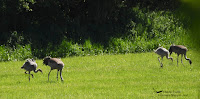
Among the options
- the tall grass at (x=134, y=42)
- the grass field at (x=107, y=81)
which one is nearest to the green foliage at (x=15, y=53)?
the tall grass at (x=134, y=42)

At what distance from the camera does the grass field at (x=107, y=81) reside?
10203 mm

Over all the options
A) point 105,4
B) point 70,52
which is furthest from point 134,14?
point 70,52

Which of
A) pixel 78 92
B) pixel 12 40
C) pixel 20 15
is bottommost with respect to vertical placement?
pixel 78 92

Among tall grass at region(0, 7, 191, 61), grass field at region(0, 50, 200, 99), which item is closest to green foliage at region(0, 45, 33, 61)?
tall grass at region(0, 7, 191, 61)

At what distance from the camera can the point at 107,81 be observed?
12820mm

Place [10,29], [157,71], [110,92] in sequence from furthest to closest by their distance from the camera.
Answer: [10,29]
[157,71]
[110,92]

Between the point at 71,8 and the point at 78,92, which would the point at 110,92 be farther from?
the point at 71,8

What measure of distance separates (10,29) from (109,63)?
8.58m

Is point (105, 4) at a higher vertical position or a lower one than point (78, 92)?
higher

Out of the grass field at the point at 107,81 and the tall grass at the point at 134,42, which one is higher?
the tall grass at the point at 134,42

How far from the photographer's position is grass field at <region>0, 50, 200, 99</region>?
10.2 m

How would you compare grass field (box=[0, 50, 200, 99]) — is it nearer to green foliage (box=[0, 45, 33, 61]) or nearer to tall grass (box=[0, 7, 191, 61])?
green foliage (box=[0, 45, 33, 61])

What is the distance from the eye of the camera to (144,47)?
24094 millimetres

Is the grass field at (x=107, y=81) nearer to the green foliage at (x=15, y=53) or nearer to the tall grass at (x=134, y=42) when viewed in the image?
the green foliage at (x=15, y=53)
